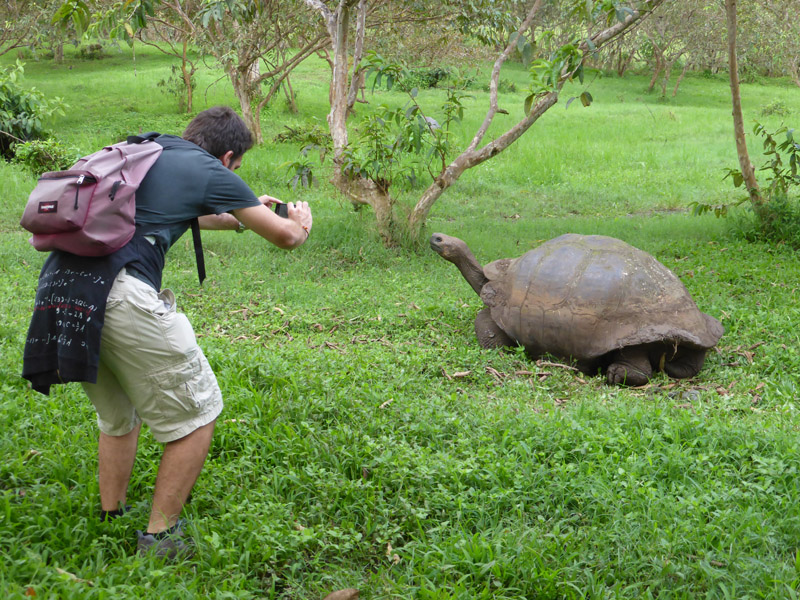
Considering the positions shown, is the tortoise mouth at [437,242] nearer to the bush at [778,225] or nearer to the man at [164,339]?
the man at [164,339]

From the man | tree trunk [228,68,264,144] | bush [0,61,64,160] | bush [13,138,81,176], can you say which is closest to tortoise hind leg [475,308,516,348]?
the man

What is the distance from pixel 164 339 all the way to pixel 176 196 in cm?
51

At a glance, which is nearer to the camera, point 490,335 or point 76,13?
point 76,13

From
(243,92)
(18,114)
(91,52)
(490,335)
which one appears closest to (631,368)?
(490,335)

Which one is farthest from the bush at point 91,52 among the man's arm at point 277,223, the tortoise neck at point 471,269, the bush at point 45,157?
the man's arm at point 277,223

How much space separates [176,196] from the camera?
2.47m

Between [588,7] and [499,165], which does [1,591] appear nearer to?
[588,7]

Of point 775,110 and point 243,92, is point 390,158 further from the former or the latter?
point 775,110

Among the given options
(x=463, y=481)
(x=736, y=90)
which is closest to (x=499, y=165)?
(x=736, y=90)

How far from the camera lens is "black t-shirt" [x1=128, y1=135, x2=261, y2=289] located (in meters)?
2.46

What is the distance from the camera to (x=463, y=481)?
3057mm

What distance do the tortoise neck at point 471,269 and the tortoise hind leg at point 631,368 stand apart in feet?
4.38

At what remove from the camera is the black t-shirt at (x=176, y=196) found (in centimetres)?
246

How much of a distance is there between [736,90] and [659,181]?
4.46 metres
